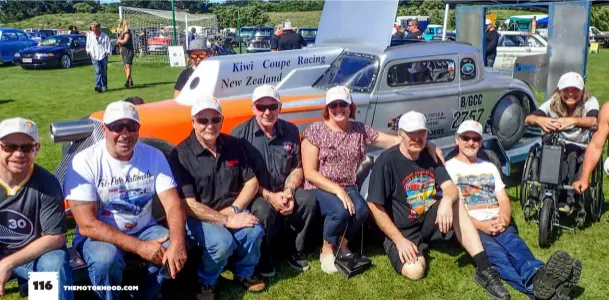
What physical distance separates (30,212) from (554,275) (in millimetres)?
3428

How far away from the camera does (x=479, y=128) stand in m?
4.60

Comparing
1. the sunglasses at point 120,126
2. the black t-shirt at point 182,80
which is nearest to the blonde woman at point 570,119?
the sunglasses at point 120,126

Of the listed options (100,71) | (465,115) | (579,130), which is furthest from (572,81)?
(100,71)

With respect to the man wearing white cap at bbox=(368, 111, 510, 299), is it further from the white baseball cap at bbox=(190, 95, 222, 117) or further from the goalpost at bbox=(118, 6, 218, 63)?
the goalpost at bbox=(118, 6, 218, 63)

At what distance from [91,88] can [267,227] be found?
41.2 ft

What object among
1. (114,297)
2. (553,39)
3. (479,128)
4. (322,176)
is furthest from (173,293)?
(553,39)

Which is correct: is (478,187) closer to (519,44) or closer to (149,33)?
(519,44)

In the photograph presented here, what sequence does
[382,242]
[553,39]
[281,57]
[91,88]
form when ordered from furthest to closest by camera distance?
[91,88], [553,39], [281,57], [382,242]

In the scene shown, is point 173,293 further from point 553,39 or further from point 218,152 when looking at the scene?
point 553,39

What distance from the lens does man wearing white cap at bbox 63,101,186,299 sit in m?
3.51

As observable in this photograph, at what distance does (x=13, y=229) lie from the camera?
335 centimetres

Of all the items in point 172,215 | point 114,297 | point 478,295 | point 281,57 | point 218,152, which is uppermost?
point 281,57

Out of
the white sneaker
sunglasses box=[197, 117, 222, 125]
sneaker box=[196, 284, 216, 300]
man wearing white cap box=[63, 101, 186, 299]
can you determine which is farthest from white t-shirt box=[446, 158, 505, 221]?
man wearing white cap box=[63, 101, 186, 299]

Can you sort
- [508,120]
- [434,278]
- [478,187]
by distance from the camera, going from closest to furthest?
[434,278]
[478,187]
[508,120]
